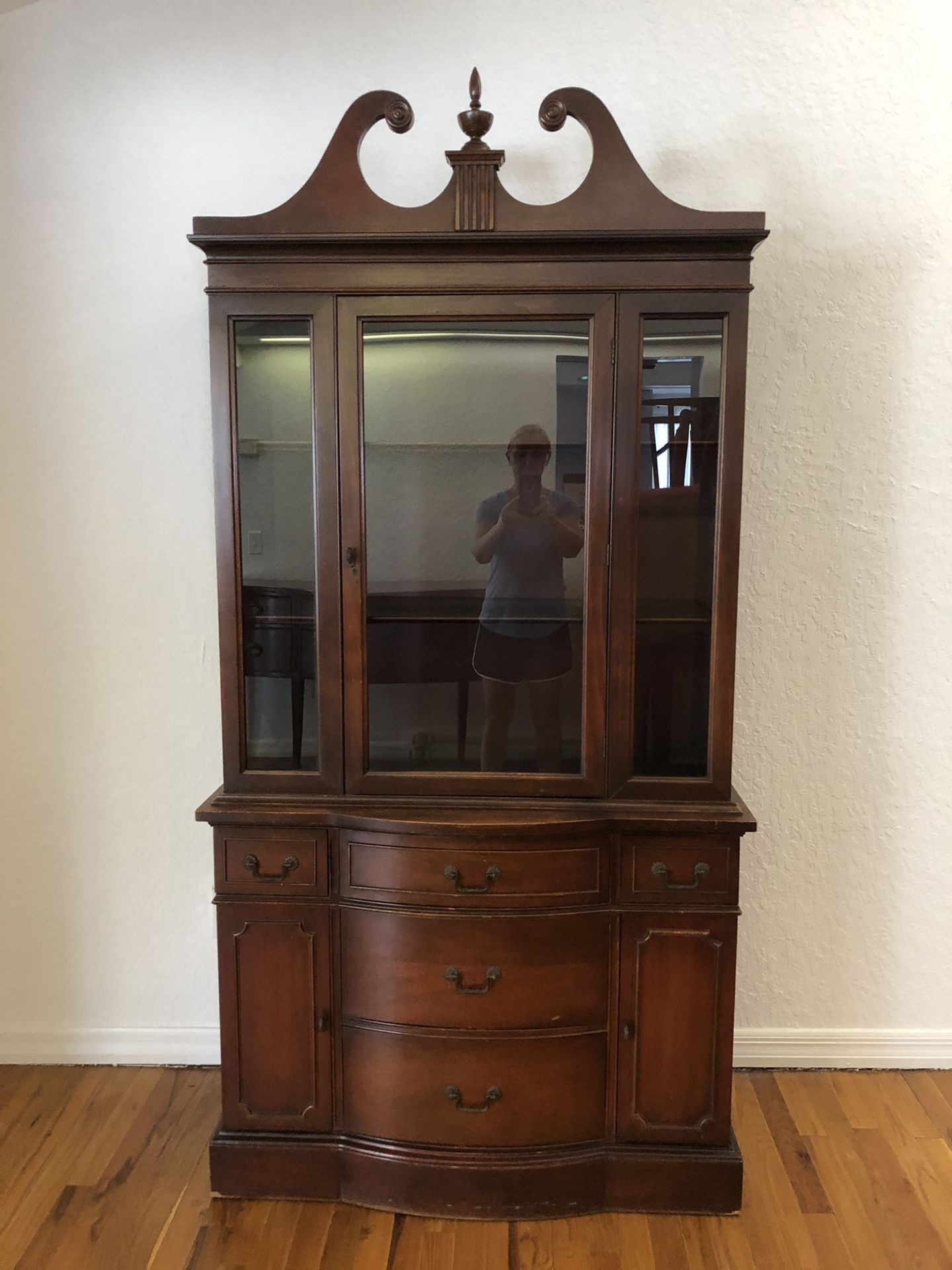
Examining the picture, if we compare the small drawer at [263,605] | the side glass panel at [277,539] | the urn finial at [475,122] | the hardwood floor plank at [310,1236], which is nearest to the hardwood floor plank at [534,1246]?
the hardwood floor plank at [310,1236]

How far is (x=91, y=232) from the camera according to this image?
7.27 ft

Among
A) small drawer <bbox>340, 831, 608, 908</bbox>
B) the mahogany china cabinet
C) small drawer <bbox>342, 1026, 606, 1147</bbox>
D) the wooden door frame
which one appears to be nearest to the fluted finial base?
the mahogany china cabinet

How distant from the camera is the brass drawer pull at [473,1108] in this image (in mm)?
1865

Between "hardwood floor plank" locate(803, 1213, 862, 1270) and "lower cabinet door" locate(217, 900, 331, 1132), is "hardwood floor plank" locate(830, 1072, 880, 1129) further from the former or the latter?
"lower cabinet door" locate(217, 900, 331, 1132)

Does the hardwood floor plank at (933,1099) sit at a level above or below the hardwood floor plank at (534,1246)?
above

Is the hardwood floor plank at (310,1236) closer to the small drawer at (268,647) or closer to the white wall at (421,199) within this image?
the white wall at (421,199)

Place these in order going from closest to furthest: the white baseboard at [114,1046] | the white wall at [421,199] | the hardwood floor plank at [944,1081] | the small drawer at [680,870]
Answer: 1. the small drawer at [680,870]
2. the white wall at [421,199]
3. the hardwood floor plank at [944,1081]
4. the white baseboard at [114,1046]

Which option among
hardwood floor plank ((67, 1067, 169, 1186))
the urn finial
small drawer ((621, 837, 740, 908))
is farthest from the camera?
hardwood floor plank ((67, 1067, 169, 1186))

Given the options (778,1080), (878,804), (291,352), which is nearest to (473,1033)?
(778,1080)

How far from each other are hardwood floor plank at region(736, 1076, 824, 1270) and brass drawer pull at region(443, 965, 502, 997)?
2.26ft

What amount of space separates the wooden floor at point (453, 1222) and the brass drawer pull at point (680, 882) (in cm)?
66

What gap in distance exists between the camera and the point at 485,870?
1820 mm

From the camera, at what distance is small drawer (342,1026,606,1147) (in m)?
1.87

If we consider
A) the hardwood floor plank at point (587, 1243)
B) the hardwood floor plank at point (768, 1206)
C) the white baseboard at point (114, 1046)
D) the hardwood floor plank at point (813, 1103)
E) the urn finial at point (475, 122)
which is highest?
the urn finial at point (475, 122)
